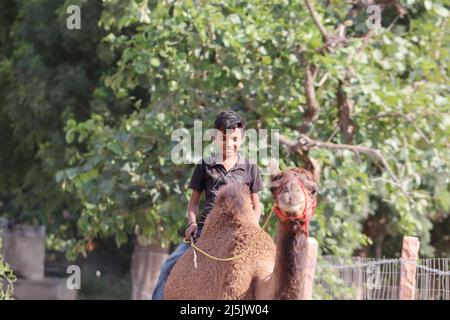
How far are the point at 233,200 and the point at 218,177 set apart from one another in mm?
406

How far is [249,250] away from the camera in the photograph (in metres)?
7.12

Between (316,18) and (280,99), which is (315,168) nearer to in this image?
(280,99)

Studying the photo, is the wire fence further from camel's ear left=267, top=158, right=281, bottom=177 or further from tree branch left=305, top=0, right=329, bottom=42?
tree branch left=305, top=0, right=329, bottom=42

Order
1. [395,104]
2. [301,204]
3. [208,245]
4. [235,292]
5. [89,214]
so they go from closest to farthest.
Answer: [301,204]
[235,292]
[208,245]
[395,104]
[89,214]

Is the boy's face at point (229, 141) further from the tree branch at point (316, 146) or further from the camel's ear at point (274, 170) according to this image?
the tree branch at point (316, 146)

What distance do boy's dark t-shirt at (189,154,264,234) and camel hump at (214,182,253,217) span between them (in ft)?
0.92

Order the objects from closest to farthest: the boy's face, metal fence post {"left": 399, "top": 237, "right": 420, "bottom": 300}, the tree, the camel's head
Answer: the camel's head, the boy's face, metal fence post {"left": 399, "top": 237, "right": 420, "bottom": 300}, the tree

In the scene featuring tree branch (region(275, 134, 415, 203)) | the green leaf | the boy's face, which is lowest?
the boy's face

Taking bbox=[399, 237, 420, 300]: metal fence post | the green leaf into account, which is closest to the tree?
the green leaf

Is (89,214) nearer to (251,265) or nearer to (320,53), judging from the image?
(320,53)

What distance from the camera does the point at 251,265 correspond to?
7.09 meters

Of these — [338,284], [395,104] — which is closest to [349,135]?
[395,104]

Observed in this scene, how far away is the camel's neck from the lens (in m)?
6.43
